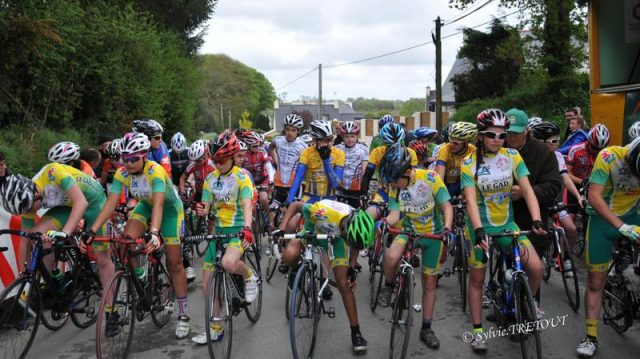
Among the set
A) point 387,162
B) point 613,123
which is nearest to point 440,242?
point 387,162

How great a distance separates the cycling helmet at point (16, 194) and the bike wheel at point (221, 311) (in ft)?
5.99

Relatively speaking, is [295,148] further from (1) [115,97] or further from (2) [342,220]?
(1) [115,97]

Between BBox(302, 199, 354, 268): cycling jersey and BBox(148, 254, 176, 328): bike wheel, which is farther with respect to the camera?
BBox(148, 254, 176, 328): bike wheel

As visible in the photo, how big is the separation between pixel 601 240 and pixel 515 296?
109cm

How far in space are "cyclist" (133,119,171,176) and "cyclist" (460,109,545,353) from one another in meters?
4.82

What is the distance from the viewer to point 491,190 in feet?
15.5

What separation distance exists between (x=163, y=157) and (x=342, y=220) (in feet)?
14.0

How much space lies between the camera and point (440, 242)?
4.93 meters

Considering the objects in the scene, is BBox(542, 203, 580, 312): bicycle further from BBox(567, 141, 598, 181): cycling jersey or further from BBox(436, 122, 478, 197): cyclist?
BBox(567, 141, 598, 181): cycling jersey

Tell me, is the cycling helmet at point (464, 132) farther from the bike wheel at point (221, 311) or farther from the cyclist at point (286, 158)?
the bike wheel at point (221, 311)

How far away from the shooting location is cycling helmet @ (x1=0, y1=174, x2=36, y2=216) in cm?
468

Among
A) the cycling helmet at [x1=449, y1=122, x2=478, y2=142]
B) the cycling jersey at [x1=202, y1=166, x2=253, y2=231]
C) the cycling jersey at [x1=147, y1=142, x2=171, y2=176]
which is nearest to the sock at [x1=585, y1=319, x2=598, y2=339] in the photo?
the cycling helmet at [x1=449, y1=122, x2=478, y2=142]

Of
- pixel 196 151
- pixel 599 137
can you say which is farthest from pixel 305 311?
pixel 599 137

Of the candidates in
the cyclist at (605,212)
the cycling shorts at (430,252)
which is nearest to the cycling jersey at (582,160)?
the cyclist at (605,212)
